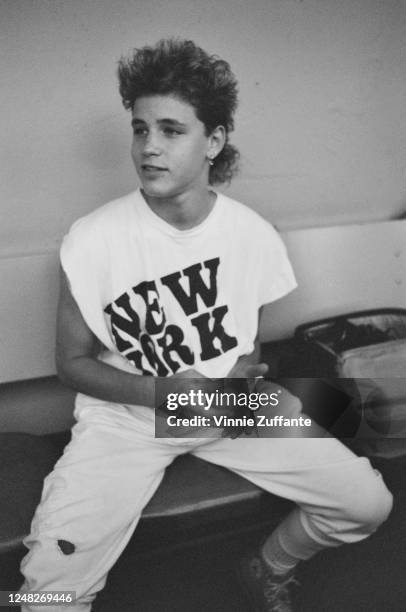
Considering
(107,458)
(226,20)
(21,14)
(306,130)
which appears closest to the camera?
(107,458)

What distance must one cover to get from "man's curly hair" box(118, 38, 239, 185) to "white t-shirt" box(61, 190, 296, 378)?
0.77ft

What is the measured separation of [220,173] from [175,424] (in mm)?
712

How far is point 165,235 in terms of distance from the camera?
4.66 ft

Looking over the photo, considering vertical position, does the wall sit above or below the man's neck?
above

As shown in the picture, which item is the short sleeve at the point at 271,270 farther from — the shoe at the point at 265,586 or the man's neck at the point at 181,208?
the shoe at the point at 265,586

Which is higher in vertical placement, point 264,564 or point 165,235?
point 165,235

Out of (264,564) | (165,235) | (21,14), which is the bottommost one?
(264,564)

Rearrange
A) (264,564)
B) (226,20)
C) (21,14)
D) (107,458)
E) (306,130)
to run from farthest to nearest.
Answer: (306,130), (226,20), (21,14), (264,564), (107,458)

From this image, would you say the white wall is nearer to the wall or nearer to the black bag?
the wall

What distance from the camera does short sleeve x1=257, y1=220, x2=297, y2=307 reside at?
1.56 metres

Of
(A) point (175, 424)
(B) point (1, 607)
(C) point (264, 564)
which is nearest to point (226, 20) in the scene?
(A) point (175, 424)

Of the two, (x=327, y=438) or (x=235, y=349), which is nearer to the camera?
(x=327, y=438)

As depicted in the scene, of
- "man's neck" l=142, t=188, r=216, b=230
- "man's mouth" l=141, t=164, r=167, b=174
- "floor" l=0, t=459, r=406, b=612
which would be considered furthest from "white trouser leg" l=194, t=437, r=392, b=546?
"man's mouth" l=141, t=164, r=167, b=174

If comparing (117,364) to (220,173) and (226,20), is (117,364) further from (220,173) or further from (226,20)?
(226,20)
